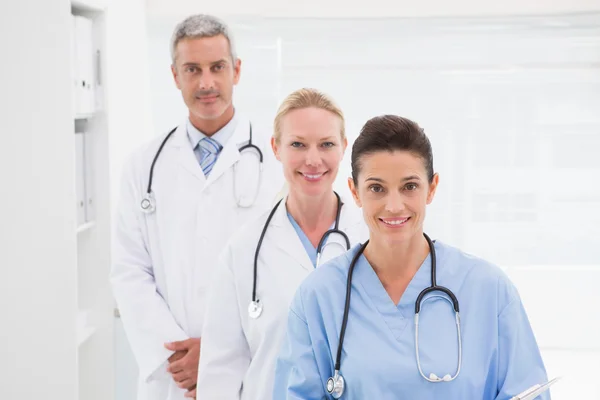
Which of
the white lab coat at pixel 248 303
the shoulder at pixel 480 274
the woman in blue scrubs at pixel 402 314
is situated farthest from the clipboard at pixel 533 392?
the white lab coat at pixel 248 303

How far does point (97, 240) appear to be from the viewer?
2811 millimetres

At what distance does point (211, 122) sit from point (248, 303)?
709 millimetres

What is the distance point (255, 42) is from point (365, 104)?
661 mm

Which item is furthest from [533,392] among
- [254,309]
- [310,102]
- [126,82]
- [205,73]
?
[126,82]

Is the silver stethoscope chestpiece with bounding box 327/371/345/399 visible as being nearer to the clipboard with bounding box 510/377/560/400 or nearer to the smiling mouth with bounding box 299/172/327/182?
the clipboard with bounding box 510/377/560/400

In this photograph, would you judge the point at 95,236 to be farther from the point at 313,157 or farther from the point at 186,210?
the point at 313,157

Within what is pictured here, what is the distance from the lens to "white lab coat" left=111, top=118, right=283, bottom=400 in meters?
2.15

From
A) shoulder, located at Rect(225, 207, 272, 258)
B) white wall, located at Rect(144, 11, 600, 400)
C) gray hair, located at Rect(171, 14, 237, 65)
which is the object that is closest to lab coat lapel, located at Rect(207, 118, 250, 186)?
gray hair, located at Rect(171, 14, 237, 65)

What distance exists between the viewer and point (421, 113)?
397cm

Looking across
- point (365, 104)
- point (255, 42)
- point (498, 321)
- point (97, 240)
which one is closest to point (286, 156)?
point (498, 321)

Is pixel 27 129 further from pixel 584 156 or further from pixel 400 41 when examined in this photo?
pixel 584 156

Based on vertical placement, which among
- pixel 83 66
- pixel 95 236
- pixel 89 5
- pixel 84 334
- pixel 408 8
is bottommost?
pixel 84 334

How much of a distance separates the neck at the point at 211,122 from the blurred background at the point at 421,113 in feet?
1.35

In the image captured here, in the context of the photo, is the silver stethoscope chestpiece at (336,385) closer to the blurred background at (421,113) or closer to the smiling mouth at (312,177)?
the smiling mouth at (312,177)
